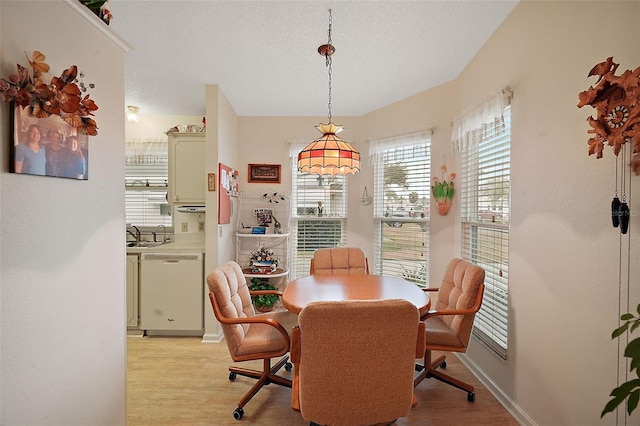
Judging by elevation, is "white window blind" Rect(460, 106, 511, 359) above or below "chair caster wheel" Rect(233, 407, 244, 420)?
above

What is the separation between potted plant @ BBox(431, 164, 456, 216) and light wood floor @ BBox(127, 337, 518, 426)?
142cm

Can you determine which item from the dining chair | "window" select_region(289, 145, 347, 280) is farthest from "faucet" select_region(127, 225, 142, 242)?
the dining chair

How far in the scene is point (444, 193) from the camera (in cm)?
275

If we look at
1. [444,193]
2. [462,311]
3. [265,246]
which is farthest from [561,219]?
[265,246]

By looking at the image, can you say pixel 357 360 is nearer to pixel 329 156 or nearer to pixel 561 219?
pixel 329 156

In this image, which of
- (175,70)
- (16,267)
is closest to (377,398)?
(16,267)

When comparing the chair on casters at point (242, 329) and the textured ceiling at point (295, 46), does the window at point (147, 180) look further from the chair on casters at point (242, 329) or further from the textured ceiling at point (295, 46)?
the chair on casters at point (242, 329)

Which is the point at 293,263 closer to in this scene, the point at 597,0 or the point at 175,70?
the point at 175,70

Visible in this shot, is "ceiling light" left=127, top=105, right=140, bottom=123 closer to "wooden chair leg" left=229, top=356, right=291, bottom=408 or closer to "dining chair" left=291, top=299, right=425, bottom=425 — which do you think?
"wooden chair leg" left=229, top=356, right=291, bottom=408

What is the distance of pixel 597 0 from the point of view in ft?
4.50

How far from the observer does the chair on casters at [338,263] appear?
112 inches

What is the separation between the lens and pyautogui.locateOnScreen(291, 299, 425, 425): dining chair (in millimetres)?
1223

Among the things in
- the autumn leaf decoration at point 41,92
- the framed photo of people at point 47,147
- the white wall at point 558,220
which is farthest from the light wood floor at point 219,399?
the autumn leaf decoration at point 41,92

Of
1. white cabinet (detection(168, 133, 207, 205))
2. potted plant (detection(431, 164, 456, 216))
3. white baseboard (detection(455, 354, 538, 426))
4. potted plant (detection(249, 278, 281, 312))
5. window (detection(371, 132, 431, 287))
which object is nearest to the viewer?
white baseboard (detection(455, 354, 538, 426))
